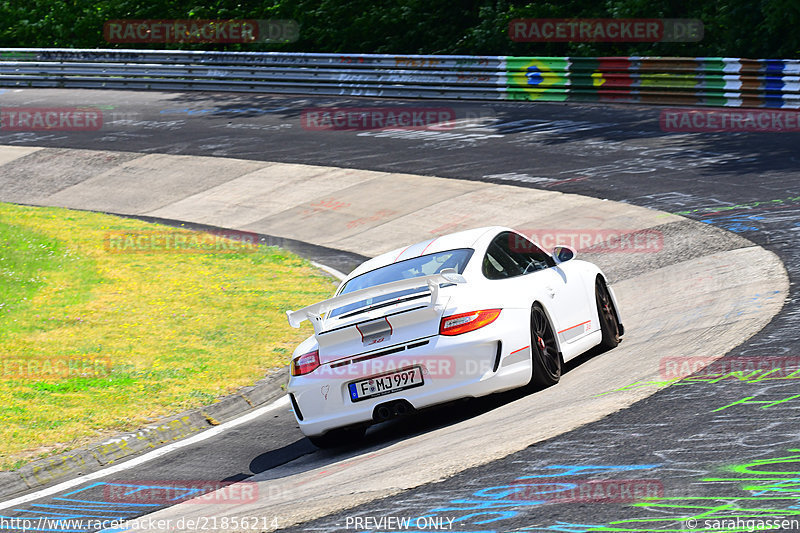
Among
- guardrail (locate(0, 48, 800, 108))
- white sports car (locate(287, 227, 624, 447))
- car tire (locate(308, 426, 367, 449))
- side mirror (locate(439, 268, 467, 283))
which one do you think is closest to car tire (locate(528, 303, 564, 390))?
white sports car (locate(287, 227, 624, 447))

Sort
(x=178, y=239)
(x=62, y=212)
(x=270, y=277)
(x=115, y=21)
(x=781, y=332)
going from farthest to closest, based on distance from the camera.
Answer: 1. (x=115, y=21)
2. (x=62, y=212)
3. (x=178, y=239)
4. (x=270, y=277)
5. (x=781, y=332)

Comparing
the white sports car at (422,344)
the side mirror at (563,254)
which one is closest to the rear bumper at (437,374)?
the white sports car at (422,344)

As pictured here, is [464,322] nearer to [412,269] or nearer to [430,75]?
[412,269]

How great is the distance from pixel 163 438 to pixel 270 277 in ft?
20.8

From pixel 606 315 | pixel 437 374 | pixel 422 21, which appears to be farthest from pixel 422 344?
pixel 422 21

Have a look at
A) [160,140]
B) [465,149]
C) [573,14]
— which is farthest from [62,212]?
[573,14]

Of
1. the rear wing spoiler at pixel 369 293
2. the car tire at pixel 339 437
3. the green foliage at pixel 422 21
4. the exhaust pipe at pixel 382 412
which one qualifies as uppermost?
the green foliage at pixel 422 21

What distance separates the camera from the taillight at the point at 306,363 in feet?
26.0

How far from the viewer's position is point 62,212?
67.3 feet

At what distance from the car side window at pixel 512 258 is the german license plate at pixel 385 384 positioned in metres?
1.16

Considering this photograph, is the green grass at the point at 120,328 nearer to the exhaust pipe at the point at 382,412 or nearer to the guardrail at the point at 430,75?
the exhaust pipe at the point at 382,412

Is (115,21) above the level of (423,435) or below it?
above

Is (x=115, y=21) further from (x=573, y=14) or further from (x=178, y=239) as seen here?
(x=178, y=239)

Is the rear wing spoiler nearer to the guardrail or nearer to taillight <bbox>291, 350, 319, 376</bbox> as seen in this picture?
taillight <bbox>291, 350, 319, 376</bbox>
